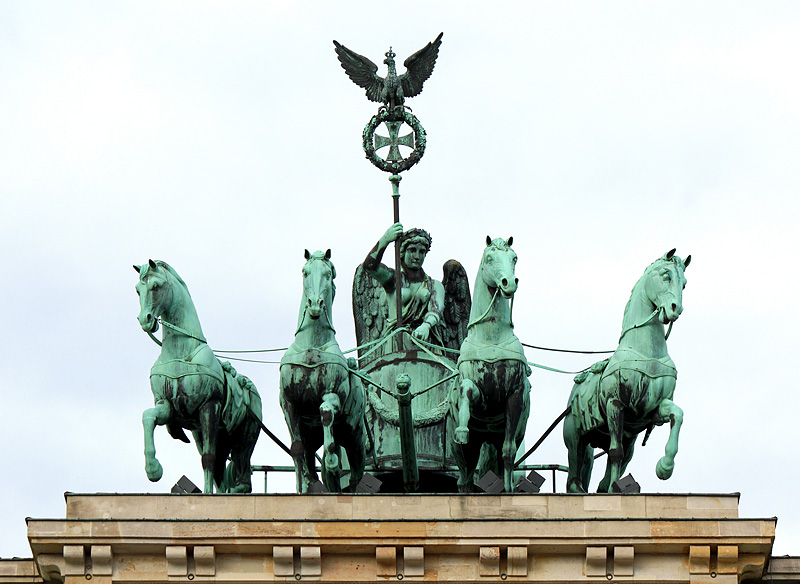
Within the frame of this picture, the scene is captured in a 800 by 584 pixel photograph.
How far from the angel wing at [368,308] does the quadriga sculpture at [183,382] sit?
4.22m

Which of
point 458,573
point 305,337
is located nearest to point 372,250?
point 305,337

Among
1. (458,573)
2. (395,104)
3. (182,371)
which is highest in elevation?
(395,104)

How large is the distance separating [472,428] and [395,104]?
6412 mm

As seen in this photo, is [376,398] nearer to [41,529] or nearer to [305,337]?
Answer: [305,337]

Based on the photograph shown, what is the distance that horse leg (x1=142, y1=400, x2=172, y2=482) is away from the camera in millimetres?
37500

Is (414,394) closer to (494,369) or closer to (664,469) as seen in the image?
→ (494,369)

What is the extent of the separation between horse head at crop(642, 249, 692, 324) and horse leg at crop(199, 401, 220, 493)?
17.1 feet

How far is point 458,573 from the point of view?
3594cm

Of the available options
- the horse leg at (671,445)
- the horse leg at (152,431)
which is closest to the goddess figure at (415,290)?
the horse leg at (152,431)

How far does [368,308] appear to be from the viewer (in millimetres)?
42844

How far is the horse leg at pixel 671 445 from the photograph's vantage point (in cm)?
3731

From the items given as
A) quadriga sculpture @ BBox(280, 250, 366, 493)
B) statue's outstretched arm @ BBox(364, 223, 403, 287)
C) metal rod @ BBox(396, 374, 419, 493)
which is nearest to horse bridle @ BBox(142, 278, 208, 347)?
quadriga sculpture @ BBox(280, 250, 366, 493)

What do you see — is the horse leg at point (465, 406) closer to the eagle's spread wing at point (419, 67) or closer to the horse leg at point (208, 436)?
the horse leg at point (208, 436)

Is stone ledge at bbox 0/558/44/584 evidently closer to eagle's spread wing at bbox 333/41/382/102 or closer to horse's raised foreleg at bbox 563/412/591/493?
horse's raised foreleg at bbox 563/412/591/493
